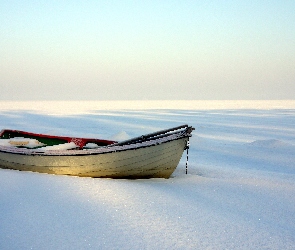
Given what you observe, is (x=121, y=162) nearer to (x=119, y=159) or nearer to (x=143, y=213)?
(x=119, y=159)

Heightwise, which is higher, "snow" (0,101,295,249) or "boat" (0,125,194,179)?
"boat" (0,125,194,179)

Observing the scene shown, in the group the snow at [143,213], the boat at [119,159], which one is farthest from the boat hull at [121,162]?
the snow at [143,213]

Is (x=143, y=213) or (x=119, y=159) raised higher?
(x=119, y=159)

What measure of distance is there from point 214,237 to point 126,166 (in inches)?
127

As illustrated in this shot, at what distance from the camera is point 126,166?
7086 millimetres

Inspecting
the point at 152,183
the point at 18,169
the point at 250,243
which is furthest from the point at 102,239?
the point at 18,169

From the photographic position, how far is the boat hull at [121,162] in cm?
702

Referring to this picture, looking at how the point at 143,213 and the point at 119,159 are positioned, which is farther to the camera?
the point at 119,159

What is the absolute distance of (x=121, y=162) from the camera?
7059mm

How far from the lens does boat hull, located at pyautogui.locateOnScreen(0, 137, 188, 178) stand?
23.0 feet

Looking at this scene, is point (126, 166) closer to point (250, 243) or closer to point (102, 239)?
point (102, 239)

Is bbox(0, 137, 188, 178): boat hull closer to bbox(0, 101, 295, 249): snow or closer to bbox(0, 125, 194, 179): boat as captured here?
bbox(0, 125, 194, 179): boat

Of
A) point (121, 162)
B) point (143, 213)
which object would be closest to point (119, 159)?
point (121, 162)

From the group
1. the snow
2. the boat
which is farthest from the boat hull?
the snow
